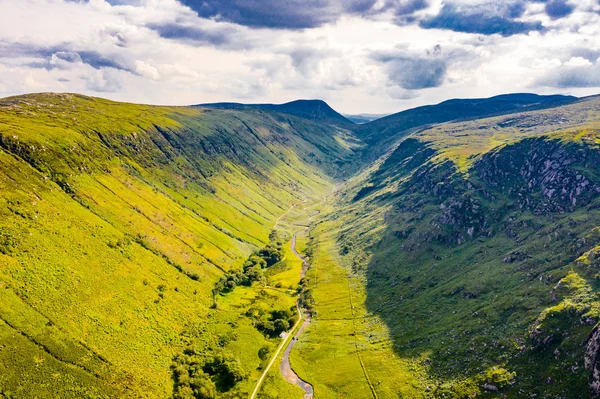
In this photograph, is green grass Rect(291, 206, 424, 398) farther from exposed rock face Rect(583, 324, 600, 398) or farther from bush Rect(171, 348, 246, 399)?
exposed rock face Rect(583, 324, 600, 398)

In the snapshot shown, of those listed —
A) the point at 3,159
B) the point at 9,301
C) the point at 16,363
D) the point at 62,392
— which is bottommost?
the point at 62,392

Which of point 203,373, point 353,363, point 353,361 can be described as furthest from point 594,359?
point 203,373

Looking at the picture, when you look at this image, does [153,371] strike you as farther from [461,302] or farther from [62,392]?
[461,302]

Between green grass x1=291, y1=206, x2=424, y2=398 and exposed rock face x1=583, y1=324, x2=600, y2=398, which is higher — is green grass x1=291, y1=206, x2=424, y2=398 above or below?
below

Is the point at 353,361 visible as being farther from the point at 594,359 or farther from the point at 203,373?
the point at 594,359

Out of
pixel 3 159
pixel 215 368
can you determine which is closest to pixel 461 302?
pixel 215 368

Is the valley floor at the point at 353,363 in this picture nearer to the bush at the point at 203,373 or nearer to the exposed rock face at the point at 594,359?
the bush at the point at 203,373

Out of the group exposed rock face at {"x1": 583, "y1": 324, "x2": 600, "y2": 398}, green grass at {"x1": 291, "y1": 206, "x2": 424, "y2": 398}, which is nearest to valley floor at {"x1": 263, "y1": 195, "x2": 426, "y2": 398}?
green grass at {"x1": 291, "y1": 206, "x2": 424, "y2": 398}

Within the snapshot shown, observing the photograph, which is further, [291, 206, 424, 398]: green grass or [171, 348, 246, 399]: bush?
[291, 206, 424, 398]: green grass

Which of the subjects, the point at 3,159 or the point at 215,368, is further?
the point at 3,159

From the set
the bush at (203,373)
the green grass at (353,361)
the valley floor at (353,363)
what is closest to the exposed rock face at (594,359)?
the valley floor at (353,363)
